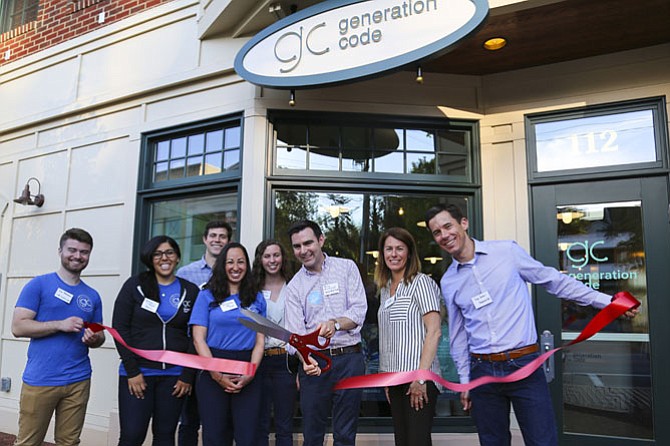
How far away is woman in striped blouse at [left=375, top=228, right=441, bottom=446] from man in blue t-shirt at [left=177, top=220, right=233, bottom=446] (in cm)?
134

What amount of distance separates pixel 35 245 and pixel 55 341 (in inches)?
125

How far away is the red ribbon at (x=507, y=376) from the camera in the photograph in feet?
9.15

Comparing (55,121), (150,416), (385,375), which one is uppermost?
(55,121)

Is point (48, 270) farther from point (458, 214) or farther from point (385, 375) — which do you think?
point (458, 214)

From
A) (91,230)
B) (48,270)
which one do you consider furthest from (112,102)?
(48,270)

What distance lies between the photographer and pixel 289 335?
9.73ft

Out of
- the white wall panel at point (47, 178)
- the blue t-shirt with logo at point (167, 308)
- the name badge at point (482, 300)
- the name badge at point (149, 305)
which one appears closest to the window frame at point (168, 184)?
the white wall panel at point (47, 178)

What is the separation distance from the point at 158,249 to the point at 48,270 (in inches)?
126

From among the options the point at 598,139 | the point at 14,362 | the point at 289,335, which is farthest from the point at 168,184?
the point at 598,139

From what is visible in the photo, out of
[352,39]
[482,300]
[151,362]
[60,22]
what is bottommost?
[151,362]

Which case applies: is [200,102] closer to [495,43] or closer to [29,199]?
[29,199]

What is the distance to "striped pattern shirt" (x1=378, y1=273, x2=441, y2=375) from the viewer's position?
3199 millimetres

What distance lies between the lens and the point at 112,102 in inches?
224

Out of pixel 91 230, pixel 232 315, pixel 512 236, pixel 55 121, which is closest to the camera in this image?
pixel 232 315
